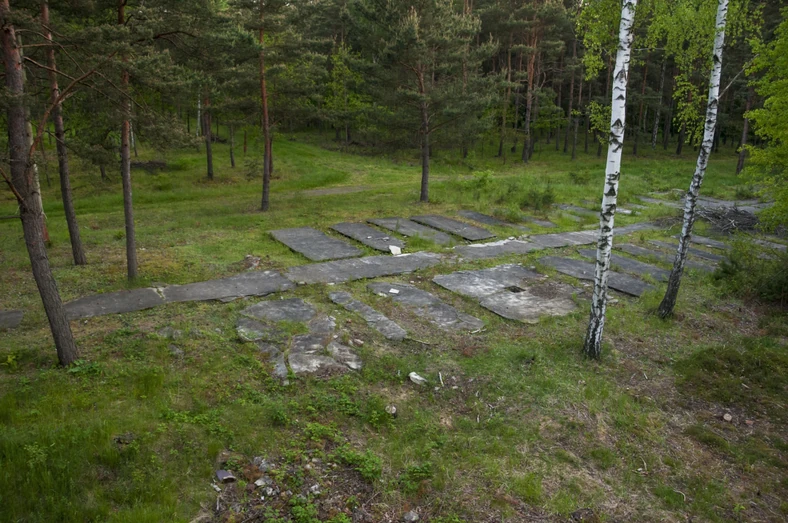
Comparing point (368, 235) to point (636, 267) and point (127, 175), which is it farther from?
point (636, 267)

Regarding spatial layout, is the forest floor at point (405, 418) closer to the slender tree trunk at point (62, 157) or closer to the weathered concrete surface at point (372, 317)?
the weathered concrete surface at point (372, 317)

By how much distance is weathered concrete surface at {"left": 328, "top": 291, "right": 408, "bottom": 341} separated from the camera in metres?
7.78

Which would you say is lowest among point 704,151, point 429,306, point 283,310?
point 429,306

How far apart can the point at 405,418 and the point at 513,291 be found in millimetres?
4874

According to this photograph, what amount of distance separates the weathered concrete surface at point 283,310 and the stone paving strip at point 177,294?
0.57 m

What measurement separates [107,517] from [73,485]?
479 millimetres

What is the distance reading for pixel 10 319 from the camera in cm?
791

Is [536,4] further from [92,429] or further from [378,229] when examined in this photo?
[92,429]

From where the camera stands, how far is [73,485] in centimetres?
421

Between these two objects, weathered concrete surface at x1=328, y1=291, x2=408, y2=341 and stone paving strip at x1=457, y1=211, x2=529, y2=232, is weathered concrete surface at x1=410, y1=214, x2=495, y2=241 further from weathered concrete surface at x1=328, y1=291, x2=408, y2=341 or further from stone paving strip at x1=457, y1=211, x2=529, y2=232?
weathered concrete surface at x1=328, y1=291, x2=408, y2=341

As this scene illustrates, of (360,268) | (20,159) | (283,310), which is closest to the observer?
(20,159)

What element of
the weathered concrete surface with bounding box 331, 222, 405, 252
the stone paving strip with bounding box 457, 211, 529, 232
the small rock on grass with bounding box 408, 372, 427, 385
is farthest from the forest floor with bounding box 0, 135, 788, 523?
the stone paving strip with bounding box 457, 211, 529, 232

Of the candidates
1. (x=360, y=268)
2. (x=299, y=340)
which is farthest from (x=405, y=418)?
(x=360, y=268)

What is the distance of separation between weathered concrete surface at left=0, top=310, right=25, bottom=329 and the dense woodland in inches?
73.4
